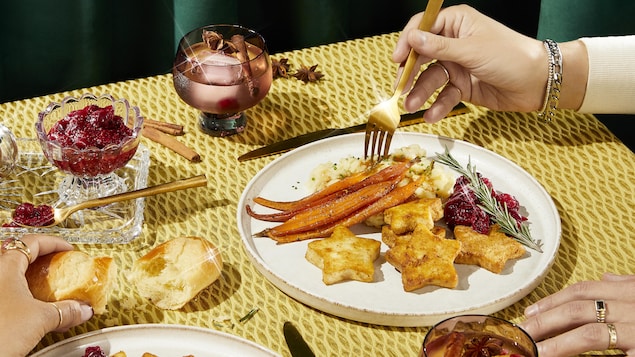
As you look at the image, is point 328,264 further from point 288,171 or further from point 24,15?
point 24,15

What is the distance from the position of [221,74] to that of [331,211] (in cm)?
44

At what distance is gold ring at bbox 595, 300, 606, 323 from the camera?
1413 mm

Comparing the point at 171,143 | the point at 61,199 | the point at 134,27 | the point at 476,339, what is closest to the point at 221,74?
the point at 171,143

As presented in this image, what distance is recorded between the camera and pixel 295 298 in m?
1.54

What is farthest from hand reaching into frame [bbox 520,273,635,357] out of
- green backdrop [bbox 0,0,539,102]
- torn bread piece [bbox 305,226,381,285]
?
green backdrop [bbox 0,0,539,102]

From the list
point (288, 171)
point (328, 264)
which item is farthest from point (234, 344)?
point (288, 171)

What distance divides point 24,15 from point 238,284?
5.48 feet

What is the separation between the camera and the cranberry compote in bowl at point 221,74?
1.89m

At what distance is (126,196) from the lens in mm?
1687

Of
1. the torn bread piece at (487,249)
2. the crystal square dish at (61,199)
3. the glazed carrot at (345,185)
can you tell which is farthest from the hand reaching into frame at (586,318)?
the crystal square dish at (61,199)

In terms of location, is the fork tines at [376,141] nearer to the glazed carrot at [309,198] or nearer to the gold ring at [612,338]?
the glazed carrot at [309,198]

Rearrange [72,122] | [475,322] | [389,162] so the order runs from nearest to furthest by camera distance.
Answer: [475,322], [72,122], [389,162]

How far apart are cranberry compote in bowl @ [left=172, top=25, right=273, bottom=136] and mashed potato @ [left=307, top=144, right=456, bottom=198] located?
0.82ft

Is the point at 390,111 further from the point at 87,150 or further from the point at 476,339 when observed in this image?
the point at 476,339
